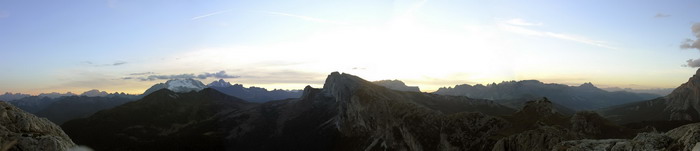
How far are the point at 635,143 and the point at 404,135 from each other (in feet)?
525

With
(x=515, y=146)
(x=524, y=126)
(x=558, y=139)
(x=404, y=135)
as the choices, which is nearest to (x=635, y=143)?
(x=558, y=139)

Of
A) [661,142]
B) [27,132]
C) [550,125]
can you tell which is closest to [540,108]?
[550,125]

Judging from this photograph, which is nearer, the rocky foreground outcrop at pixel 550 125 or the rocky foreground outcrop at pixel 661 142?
the rocky foreground outcrop at pixel 661 142

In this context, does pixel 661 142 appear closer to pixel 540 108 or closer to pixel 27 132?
pixel 27 132

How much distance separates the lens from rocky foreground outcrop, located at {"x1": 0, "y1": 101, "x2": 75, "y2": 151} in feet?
294

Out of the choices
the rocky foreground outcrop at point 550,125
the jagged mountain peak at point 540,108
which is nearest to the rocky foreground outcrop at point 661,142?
the rocky foreground outcrop at point 550,125

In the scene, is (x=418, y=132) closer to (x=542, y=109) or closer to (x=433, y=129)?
(x=433, y=129)

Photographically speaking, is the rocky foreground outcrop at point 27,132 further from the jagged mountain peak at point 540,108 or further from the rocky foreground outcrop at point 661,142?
the jagged mountain peak at point 540,108

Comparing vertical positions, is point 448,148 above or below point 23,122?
below

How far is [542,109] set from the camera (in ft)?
530

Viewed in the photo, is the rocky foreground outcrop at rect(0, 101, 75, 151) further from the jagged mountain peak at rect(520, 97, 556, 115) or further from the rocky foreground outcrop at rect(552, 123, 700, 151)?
the jagged mountain peak at rect(520, 97, 556, 115)

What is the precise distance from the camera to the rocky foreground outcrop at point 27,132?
89.5 meters

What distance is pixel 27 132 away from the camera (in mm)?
99562

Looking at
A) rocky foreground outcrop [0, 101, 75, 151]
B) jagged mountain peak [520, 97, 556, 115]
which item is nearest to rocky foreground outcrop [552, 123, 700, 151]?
rocky foreground outcrop [0, 101, 75, 151]
